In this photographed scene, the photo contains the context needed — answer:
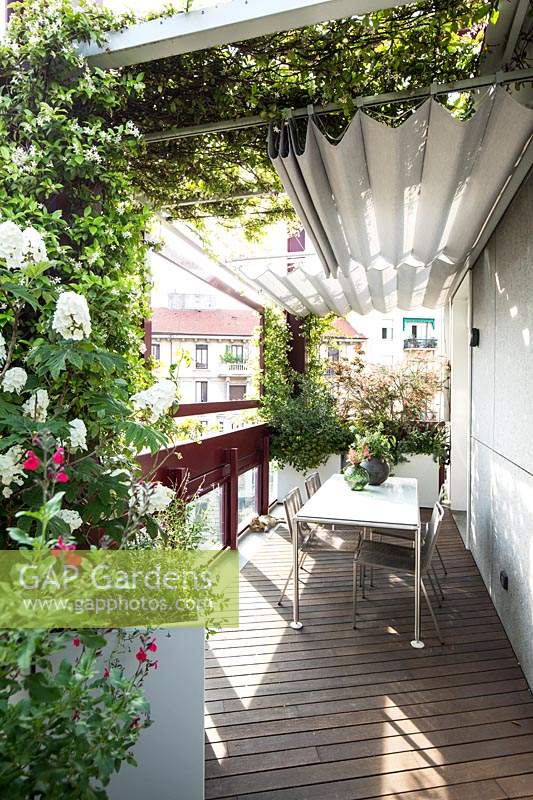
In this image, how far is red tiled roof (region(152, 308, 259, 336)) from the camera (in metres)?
5.74

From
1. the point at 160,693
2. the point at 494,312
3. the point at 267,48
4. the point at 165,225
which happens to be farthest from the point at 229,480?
the point at 267,48

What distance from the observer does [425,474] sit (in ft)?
27.3

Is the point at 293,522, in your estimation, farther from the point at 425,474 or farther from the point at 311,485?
the point at 425,474

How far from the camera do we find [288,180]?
3234 mm

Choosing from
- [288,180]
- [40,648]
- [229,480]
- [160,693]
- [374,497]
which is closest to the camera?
[40,648]

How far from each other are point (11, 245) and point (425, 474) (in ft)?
24.4

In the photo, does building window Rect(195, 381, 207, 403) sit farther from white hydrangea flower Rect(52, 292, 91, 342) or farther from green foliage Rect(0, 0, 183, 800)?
white hydrangea flower Rect(52, 292, 91, 342)

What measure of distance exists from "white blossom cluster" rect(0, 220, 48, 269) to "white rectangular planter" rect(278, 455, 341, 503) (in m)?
6.53

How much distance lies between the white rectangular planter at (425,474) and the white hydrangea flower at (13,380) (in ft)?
23.1

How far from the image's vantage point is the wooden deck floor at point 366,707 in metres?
2.56

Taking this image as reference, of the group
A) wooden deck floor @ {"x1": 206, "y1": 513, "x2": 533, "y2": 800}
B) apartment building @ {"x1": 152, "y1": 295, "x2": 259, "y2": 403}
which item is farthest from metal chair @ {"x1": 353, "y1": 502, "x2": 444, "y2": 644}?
apartment building @ {"x1": 152, "y1": 295, "x2": 259, "y2": 403}

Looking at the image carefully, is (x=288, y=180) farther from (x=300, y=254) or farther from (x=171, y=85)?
(x=300, y=254)

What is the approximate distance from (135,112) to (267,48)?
0.81 meters

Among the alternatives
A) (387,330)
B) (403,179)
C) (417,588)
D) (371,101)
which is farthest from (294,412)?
(387,330)
